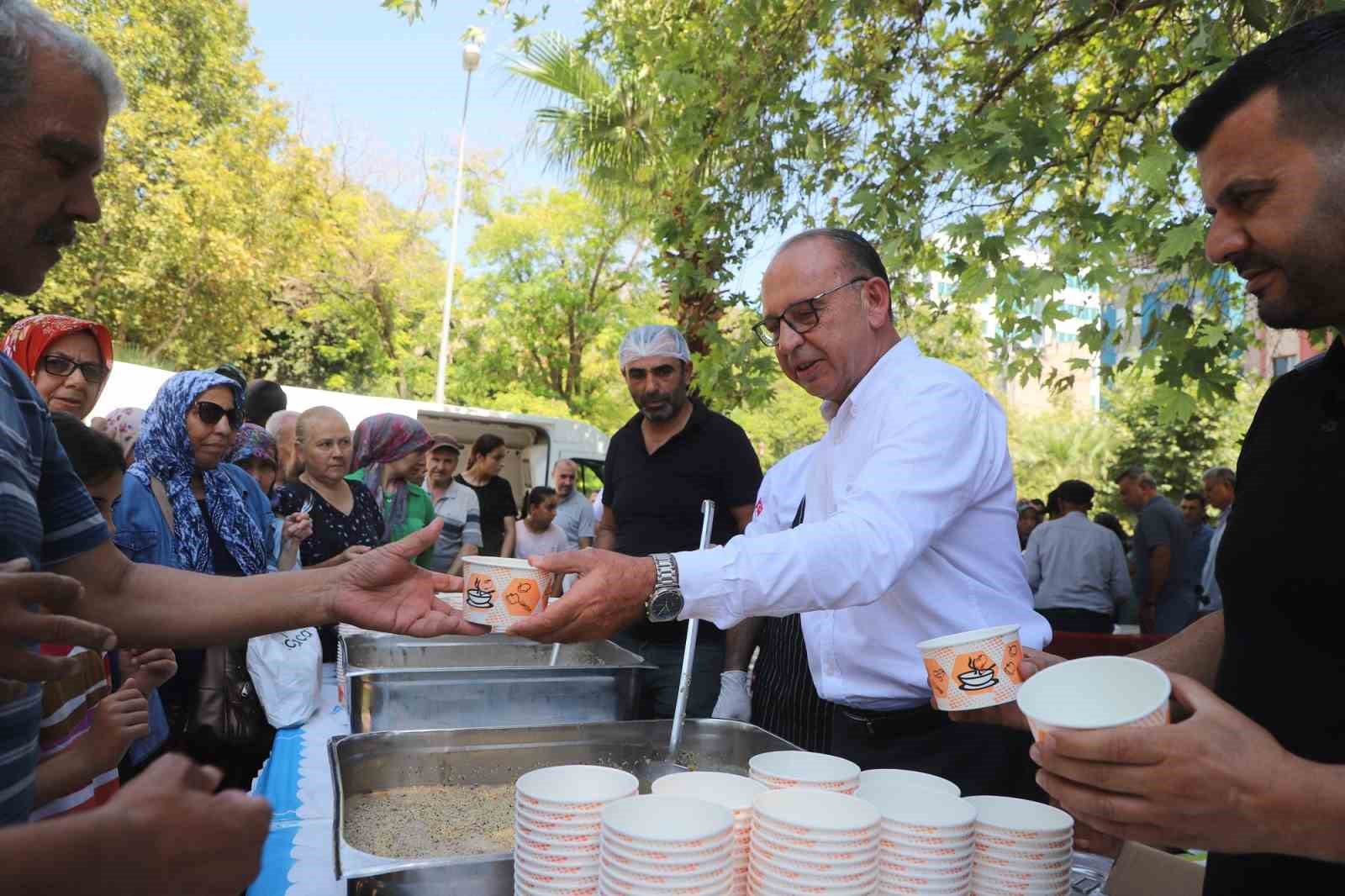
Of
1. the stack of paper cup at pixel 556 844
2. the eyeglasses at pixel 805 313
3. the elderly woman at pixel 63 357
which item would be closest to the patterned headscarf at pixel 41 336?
the elderly woman at pixel 63 357

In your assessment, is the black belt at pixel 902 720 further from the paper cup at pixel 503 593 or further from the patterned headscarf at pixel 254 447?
the patterned headscarf at pixel 254 447

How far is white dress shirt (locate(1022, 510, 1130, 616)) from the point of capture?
7297 millimetres

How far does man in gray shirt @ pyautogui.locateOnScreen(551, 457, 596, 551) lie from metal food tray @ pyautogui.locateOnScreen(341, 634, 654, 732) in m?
5.41

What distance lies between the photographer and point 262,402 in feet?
20.5

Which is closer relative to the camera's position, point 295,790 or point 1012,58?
point 295,790

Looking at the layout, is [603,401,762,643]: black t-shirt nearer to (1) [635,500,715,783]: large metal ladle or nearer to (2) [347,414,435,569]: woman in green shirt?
(1) [635,500,715,783]: large metal ladle

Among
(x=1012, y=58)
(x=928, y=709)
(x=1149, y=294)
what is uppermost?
(x=1012, y=58)

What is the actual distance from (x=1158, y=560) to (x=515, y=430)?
9.28m

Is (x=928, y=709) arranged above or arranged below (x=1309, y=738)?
below

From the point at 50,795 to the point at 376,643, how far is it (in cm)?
137

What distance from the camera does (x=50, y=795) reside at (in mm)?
1824

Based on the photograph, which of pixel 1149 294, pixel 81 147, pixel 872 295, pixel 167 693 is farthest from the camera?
pixel 1149 294

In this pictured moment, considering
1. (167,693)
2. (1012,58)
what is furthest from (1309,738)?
(1012,58)

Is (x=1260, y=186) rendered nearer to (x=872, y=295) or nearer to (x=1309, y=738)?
(x=1309, y=738)
